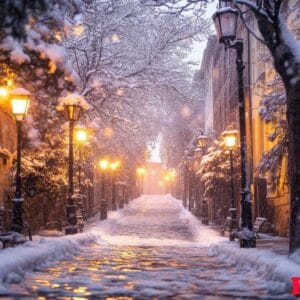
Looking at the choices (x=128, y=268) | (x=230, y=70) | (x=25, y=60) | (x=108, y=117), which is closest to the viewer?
(x=128, y=268)

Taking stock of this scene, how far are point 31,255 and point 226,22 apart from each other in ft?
21.6

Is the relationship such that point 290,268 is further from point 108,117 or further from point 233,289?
point 108,117

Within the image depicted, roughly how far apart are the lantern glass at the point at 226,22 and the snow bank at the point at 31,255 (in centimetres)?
595

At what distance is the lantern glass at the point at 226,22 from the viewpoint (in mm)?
13164

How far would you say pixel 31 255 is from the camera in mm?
10711

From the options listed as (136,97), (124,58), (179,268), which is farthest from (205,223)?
(179,268)

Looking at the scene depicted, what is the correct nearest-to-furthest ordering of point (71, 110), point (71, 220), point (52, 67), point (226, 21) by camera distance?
point (52, 67) < point (226, 21) < point (71, 110) < point (71, 220)

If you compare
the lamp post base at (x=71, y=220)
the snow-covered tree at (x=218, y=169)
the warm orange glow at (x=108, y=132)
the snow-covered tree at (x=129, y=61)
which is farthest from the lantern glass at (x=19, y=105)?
the snow-covered tree at (x=218, y=169)

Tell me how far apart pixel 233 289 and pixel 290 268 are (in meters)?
1.00

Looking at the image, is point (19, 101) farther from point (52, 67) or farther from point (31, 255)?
point (31, 255)

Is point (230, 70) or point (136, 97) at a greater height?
point (230, 70)

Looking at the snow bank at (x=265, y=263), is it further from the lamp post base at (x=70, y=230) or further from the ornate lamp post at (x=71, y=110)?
the ornate lamp post at (x=71, y=110)

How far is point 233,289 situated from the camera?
329 inches

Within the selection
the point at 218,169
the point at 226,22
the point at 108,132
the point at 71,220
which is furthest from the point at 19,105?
the point at 218,169
